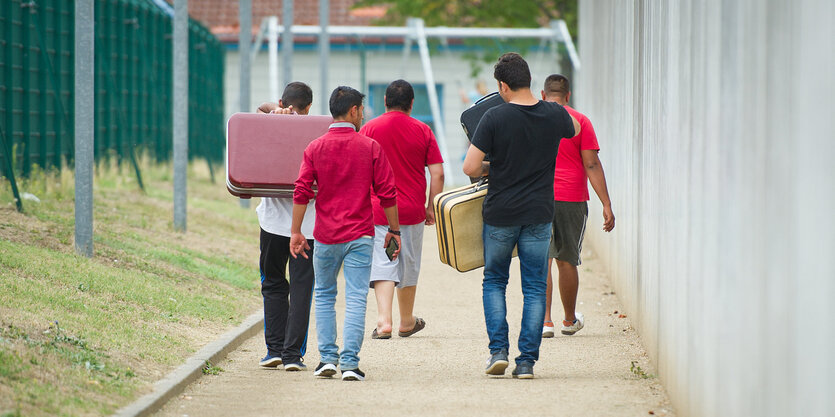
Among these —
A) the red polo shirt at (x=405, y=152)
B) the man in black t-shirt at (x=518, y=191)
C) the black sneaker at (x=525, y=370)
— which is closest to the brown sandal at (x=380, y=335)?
the red polo shirt at (x=405, y=152)

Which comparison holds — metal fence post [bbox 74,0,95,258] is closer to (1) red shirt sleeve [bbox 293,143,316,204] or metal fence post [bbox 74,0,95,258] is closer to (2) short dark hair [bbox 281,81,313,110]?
(2) short dark hair [bbox 281,81,313,110]

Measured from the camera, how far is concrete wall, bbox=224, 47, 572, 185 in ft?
98.5

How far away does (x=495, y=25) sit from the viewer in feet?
110

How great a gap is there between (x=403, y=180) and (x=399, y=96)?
0.58 m

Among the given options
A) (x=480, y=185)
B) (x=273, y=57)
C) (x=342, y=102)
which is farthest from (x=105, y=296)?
(x=273, y=57)

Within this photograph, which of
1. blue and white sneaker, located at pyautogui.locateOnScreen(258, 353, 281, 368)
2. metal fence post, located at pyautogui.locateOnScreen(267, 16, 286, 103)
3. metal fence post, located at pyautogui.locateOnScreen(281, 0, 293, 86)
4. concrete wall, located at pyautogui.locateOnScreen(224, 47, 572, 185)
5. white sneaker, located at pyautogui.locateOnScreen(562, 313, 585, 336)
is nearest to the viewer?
blue and white sneaker, located at pyautogui.locateOnScreen(258, 353, 281, 368)

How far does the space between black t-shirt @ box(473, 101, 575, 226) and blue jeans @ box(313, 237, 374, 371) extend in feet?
2.51

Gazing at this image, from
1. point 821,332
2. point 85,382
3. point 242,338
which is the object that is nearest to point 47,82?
point 242,338

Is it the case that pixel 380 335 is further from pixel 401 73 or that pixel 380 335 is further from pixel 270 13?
pixel 270 13

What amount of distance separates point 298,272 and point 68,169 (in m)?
8.12

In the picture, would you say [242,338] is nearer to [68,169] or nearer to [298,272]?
[298,272]

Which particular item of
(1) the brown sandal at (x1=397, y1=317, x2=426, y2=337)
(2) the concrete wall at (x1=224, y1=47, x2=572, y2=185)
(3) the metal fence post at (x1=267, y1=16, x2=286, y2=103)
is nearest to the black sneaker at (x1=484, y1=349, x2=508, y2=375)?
(1) the brown sandal at (x1=397, y1=317, x2=426, y2=337)

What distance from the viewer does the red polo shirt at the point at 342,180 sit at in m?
6.75

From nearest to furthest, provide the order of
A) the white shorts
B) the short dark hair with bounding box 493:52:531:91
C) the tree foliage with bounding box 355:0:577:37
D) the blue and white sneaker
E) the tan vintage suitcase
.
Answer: the short dark hair with bounding box 493:52:531:91 → the tan vintage suitcase → the blue and white sneaker → the white shorts → the tree foliage with bounding box 355:0:577:37
